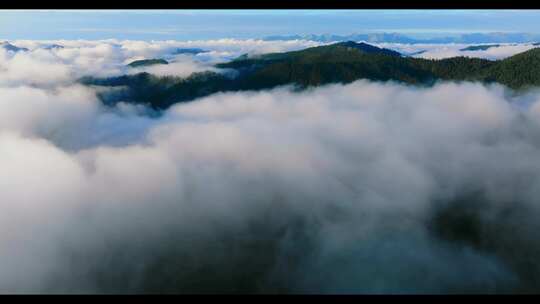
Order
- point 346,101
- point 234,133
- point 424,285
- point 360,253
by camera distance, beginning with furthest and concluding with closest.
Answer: point 346,101, point 234,133, point 360,253, point 424,285

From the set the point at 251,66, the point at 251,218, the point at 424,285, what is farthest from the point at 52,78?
the point at 424,285

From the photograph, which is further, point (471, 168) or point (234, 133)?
point (234, 133)

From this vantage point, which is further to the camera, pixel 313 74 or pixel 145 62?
pixel 145 62

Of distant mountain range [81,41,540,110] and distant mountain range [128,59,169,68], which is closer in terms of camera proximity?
distant mountain range [81,41,540,110]

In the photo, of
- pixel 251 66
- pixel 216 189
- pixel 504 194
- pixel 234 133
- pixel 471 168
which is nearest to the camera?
pixel 504 194

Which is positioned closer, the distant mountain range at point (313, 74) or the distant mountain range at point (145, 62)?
the distant mountain range at point (313, 74)

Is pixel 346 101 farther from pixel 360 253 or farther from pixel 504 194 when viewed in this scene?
pixel 360 253
